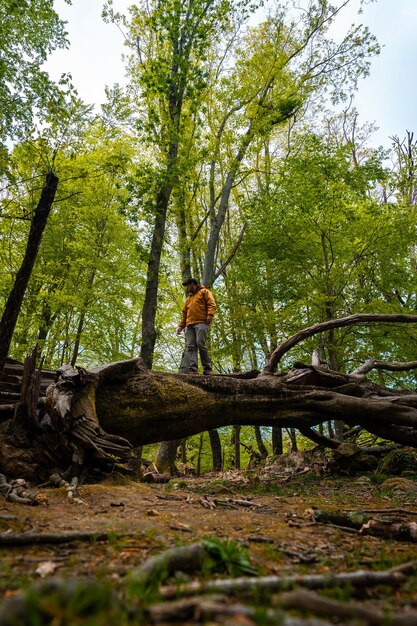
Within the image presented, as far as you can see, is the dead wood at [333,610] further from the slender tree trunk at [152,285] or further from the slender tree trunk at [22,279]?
the slender tree trunk at [152,285]

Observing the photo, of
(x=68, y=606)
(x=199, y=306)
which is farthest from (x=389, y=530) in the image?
(x=199, y=306)

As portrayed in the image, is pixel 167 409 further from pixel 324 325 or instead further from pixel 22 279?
pixel 324 325

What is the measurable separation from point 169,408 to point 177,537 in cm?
424

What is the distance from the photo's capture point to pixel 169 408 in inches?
278

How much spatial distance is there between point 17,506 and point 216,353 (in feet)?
41.1

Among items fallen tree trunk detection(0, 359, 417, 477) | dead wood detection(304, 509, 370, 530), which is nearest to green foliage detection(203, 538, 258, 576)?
dead wood detection(304, 509, 370, 530)

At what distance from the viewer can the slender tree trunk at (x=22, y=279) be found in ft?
19.9

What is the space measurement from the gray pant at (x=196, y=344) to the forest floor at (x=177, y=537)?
423cm

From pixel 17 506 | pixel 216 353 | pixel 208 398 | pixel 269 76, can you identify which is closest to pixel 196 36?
pixel 269 76

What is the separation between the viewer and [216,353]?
16.1 meters

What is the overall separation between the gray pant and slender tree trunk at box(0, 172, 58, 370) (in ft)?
14.2

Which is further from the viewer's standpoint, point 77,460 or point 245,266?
point 245,266

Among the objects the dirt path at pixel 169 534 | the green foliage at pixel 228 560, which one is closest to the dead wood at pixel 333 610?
the dirt path at pixel 169 534

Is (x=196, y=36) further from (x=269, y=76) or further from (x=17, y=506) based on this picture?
(x=17, y=506)
